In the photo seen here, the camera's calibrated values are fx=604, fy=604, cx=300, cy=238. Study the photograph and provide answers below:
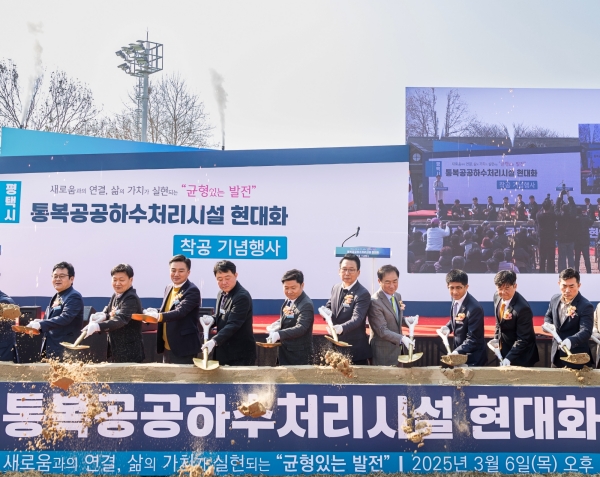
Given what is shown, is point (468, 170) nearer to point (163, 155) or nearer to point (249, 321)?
point (163, 155)

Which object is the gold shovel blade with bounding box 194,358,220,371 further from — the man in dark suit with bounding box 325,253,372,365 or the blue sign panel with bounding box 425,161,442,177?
the blue sign panel with bounding box 425,161,442,177

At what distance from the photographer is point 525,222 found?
887 cm

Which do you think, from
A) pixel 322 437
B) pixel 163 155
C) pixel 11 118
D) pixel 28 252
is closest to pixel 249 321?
pixel 322 437

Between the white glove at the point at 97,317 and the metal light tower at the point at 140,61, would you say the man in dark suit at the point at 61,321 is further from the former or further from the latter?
the metal light tower at the point at 140,61

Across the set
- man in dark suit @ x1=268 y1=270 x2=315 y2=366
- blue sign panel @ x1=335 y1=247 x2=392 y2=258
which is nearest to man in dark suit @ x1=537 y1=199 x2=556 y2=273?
blue sign panel @ x1=335 y1=247 x2=392 y2=258

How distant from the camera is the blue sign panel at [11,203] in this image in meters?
8.57

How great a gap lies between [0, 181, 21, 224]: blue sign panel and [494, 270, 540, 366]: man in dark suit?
6827 mm

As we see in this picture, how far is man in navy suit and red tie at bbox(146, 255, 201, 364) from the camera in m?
4.73

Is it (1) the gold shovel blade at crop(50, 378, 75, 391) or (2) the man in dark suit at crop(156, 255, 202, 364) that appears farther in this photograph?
(2) the man in dark suit at crop(156, 255, 202, 364)

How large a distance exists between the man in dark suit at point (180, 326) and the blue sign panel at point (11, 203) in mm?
4765

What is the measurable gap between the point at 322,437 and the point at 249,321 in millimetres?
1225

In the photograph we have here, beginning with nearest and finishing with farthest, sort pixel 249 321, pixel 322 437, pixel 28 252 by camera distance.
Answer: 1. pixel 322 437
2. pixel 249 321
3. pixel 28 252

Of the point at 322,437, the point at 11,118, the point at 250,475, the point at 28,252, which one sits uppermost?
the point at 11,118

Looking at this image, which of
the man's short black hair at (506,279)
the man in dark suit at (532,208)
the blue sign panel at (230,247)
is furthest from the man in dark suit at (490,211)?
the man's short black hair at (506,279)
